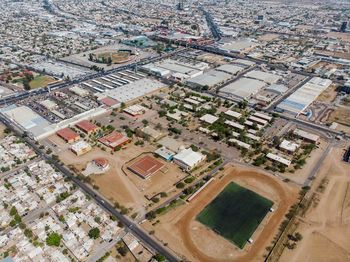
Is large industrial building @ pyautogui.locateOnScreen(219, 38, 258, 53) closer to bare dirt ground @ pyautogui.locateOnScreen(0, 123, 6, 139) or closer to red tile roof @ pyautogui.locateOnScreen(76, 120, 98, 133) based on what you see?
red tile roof @ pyautogui.locateOnScreen(76, 120, 98, 133)

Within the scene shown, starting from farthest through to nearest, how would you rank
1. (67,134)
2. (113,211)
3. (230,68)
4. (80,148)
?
(230,68) → (67,134) → (80,148) → (113,211)

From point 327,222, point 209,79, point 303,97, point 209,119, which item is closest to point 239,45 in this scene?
point 209,79

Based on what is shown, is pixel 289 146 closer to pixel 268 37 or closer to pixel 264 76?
pixel 264 76

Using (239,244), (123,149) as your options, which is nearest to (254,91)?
(123,149)

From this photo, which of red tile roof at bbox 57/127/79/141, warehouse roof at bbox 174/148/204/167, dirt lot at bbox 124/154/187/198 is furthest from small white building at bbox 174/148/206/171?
red tile roof at bbox 57/127/79/141

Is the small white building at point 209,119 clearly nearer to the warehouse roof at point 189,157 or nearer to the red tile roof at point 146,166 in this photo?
the warehouse roof at point 189,157

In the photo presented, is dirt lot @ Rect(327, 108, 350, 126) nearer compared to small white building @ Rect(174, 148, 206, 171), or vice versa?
small white building @ Rect(174, 148, 206, 171)
